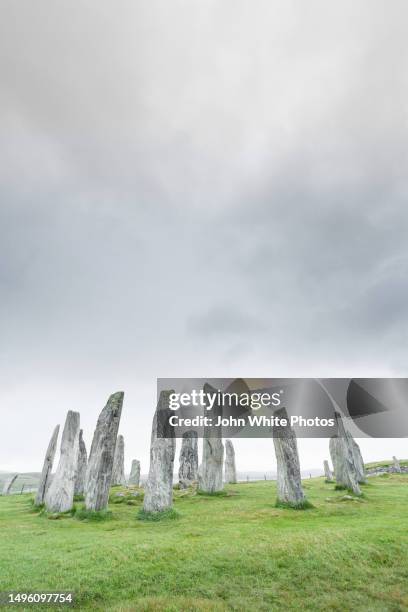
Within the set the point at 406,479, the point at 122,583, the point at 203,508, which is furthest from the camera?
the point at 406,479

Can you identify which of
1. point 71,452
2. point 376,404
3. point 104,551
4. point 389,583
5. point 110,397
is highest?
point 376,404

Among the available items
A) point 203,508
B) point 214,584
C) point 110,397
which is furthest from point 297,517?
point 110,397

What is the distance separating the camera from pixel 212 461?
2208 cm

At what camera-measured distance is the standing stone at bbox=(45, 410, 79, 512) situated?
1644cm

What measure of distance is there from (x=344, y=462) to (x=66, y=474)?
15.3 metres

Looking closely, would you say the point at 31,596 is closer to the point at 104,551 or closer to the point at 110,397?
the point at 104,551

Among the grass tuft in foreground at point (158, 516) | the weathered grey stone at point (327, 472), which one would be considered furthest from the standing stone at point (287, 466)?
the weathered grey stone at point (327, 472)

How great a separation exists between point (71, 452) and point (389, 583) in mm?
14718

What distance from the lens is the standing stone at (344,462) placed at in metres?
19.9

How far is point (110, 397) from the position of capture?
17984mm

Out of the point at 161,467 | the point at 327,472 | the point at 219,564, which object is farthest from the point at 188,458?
A: the point at 219,564

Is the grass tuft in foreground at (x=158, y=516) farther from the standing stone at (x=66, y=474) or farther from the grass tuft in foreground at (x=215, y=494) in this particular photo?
the grass tuft in foreground at (x=215, y=494)

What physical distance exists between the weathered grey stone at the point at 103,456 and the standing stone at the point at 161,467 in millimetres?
1862

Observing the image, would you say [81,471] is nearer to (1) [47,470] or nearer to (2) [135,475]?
(1) [47,470]
